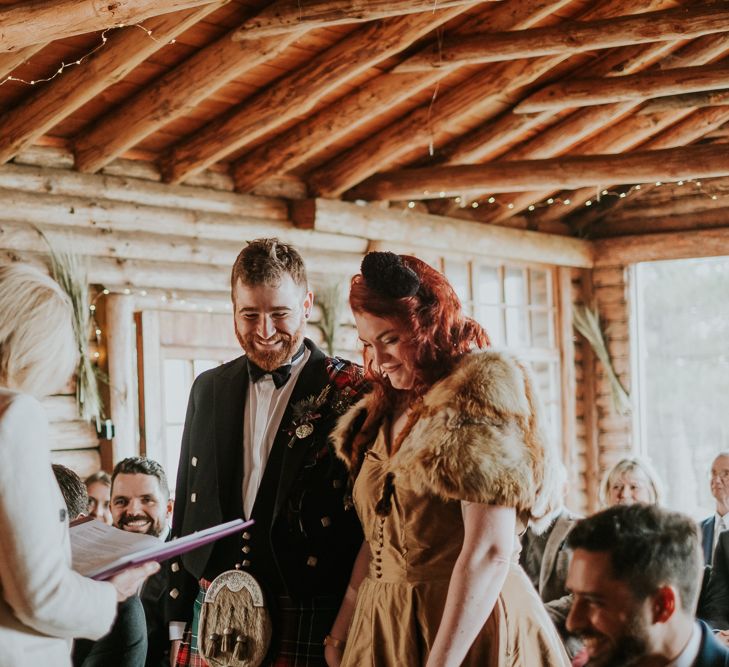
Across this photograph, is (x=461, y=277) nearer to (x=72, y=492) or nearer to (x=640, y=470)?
(x=640, y=470)

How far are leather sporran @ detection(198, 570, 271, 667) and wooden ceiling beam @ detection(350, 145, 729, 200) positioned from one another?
5338mm

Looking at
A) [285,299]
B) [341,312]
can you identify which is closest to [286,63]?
[341,312]

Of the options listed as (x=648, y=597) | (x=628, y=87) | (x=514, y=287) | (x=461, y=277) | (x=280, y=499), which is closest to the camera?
(x=648, y=597)

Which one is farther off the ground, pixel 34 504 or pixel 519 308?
pixel 519 308

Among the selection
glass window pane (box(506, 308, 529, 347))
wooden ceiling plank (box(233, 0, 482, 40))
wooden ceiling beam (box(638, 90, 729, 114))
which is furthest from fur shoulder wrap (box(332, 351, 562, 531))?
glass window pane (box(506, 308, 529, 347))

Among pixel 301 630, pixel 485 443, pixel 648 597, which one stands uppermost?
pixel 485 443

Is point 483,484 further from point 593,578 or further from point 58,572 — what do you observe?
point 58,572

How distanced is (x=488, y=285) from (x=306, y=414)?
22.2 feet

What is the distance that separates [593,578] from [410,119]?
580cm

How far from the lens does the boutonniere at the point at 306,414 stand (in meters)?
2.80

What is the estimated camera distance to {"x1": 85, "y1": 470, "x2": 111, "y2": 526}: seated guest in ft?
17.9

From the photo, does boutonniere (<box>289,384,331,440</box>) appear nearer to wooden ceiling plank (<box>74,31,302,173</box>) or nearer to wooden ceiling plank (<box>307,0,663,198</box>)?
wooden ceiling plank (<box>74,31,302,173</box>)

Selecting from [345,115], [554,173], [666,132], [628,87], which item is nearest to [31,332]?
[345,115]

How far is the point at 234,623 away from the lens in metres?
2.72
